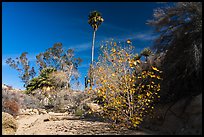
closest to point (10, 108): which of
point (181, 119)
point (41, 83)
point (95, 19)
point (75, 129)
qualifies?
point (75, 129)

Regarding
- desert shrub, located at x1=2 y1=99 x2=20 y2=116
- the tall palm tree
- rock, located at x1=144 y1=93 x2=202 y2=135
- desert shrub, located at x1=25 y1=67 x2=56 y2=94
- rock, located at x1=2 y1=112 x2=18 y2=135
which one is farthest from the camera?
the tall palm tree

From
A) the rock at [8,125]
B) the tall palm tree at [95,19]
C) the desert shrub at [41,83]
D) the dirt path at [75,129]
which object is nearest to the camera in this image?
the dirt path at [75,129]

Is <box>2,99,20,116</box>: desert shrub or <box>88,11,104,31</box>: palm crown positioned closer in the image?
<box>2,99,20,116</box>: desert shrub

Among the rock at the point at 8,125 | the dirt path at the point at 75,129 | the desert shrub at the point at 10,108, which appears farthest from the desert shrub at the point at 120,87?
the desert shrub at the point at 10,108

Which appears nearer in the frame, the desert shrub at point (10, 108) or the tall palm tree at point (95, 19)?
the desert shrub at point (10, 108)

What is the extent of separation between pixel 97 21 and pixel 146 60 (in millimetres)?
19981

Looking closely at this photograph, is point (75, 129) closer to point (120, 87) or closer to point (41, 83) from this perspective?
point (120, 87)

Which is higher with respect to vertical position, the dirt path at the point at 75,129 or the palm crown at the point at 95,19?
the palm crown at the point at 95,19

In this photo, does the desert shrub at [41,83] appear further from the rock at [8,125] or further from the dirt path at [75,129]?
the rock at [8,125]

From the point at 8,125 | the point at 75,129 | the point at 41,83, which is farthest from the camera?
the point at 41,83

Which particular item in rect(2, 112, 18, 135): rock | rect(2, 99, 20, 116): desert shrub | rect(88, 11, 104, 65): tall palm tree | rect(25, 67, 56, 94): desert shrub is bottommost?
rect(2, 112, 18, 135): rock

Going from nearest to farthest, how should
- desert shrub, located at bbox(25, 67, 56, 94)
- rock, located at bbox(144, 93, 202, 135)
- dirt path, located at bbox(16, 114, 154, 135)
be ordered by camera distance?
rock, located at bbox(144, 93, 202, 135) → dirt path, located at bbox(16, 114, 154, 135) → desert shrub, located at bbox(25, 67, 56, 94)

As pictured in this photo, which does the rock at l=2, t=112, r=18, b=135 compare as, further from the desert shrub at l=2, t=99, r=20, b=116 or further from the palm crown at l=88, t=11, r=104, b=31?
the palm crown at l=88, t=11, r=104, b=31

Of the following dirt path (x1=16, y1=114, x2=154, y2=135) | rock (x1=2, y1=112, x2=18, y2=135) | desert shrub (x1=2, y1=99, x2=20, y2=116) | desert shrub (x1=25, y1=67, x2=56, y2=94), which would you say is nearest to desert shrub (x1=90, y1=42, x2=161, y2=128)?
dirt path (x1=16, y1=114, x2=154, y2=135)
